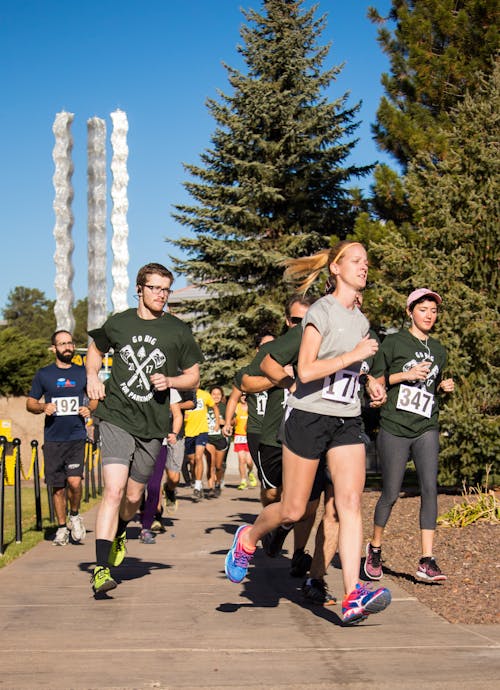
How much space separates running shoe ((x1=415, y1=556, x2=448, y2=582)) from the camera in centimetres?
719

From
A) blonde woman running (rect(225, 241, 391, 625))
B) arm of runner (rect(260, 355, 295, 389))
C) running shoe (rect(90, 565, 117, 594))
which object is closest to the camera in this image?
blonde woman running (rect(225, 241, 391, 625))

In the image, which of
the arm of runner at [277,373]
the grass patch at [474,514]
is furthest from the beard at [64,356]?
the arm of runner at [277,373]

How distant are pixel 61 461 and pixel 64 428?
0.33 m

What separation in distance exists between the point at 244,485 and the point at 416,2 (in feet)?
33.1

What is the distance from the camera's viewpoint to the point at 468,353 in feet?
44.4

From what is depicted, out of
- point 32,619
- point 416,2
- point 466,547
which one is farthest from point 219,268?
point 32,619

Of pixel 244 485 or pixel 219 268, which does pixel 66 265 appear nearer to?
pixel 219 268

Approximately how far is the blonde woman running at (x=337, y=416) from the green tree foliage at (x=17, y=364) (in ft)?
65.0

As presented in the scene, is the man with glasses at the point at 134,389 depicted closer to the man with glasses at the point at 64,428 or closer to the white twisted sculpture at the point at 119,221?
the man with glasses at the point at 64,428

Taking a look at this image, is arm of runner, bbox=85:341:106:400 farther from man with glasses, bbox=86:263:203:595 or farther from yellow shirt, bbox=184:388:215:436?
yellow shirt, bbox=184:388:215:436

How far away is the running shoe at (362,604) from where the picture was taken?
533 cm

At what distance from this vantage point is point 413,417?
7500 millimetres

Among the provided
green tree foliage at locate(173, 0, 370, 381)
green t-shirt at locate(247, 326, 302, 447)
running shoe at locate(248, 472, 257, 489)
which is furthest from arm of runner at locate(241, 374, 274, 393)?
green tree foliage at locate(173, 0, 370, 381)

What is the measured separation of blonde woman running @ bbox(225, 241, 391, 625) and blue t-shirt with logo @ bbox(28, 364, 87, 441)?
4.64 m
